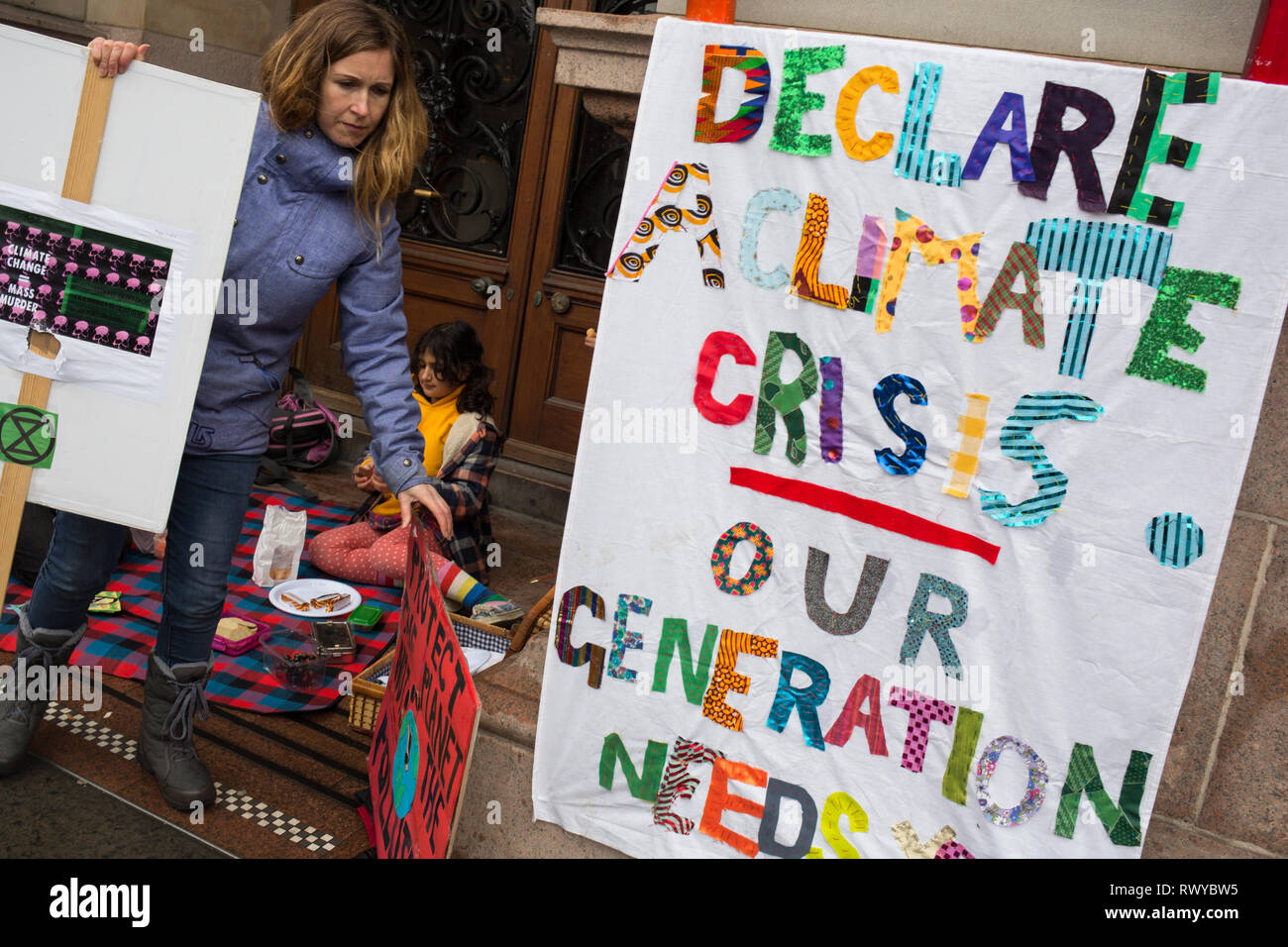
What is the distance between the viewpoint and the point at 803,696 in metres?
2.11

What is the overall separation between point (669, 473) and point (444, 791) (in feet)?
2.47

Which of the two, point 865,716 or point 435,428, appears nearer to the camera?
point 865,716

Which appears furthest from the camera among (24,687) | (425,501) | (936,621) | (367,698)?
(367,698)

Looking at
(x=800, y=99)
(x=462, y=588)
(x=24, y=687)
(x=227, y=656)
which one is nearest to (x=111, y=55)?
(x=800, y=99)

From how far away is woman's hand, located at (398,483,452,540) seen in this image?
232 centimetres

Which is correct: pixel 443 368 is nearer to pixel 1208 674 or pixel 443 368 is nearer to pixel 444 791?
pixel 444 791

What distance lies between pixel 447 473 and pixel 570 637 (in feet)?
7.51

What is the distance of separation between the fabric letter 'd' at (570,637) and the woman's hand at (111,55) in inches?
53.3

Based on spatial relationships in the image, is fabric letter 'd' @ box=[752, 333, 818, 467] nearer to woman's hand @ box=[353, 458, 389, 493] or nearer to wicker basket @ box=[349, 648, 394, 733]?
wicker basket @ box=[349, 648, 394, 733]

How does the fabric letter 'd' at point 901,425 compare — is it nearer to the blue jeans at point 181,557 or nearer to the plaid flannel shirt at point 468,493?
the blue jeans at point 181,557

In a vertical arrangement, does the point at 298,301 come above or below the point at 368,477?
above

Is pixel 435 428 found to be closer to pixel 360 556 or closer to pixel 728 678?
pixel 360 556

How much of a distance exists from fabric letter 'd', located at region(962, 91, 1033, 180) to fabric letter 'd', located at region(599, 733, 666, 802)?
4.26ft

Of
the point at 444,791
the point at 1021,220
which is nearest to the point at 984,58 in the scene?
the point at 1021,220
